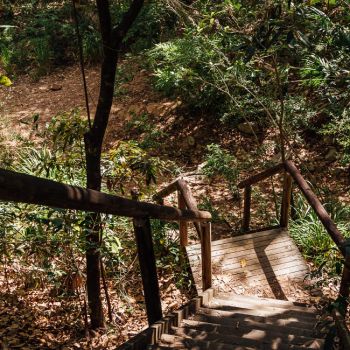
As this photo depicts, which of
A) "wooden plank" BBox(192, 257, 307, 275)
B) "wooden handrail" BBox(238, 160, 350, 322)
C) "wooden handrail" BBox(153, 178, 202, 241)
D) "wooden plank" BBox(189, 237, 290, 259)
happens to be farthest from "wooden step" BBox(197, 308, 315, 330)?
"wooden plank" BBox(189, 237, 290, 259)

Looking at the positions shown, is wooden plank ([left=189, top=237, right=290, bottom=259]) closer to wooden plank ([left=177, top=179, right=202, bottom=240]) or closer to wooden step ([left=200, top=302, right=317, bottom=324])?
wooden plank ([left=177, top=179, right=202, bottom=240])

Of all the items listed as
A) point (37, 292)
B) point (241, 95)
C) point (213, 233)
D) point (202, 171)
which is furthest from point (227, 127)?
point (37, 292)

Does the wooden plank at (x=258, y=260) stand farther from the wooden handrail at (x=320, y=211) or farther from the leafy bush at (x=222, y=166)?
the leafy bush at (x=222, y=166)

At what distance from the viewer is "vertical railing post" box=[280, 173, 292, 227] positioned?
581 centimetres

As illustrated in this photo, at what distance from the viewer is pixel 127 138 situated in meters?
10.0

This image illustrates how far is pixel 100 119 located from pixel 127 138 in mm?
6873

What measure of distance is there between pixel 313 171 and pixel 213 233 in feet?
8.21

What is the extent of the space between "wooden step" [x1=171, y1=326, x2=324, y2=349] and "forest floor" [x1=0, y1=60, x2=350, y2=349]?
3.09 ft

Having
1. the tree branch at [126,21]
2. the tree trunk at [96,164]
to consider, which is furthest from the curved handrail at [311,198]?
the tree branch at [126,21]

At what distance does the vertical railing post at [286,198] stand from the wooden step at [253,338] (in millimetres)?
2815

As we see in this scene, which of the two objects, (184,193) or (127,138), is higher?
(127,138)

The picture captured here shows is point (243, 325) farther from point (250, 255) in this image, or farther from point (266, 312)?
point (250, 255)

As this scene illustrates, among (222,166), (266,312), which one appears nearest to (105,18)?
(266,312)

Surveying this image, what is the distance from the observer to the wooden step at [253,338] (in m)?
3.13
